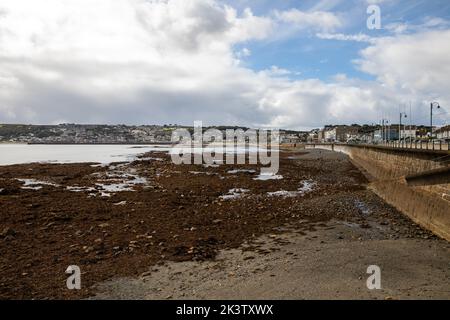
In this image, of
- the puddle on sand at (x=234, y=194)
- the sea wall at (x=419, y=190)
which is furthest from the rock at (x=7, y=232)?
the sea wall at (x=419, y=190)

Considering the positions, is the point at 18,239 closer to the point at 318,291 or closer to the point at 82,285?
the point at 82,285

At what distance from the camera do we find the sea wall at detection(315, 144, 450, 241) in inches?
564

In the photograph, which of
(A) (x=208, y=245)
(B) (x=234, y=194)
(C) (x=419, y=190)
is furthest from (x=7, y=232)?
(C) (x=419, y=190)

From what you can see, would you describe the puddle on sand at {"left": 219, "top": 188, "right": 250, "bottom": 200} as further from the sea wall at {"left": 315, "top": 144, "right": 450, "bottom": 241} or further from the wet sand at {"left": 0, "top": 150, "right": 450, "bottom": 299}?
the sea wall at {"left": 315, "top": 144, "right": 450, "bottom": 241}

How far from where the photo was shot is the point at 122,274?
9.89m

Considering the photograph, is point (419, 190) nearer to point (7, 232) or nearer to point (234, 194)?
point (234, 194)

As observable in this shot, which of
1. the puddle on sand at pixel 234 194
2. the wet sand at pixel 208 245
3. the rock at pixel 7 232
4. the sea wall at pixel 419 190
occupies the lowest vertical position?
the puddle on sand at pixel 234 194

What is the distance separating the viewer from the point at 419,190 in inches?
679

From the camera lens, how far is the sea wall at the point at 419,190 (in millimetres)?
14320

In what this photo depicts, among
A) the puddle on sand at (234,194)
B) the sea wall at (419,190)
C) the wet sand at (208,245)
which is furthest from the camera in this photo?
the puddle on sand at (234,194)

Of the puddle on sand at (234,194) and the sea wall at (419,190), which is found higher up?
the sea wall at (419,190)

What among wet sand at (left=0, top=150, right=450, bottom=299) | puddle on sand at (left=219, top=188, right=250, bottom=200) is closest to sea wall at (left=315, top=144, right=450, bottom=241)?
wet sand at (left=0, top=150, right=450, bottom=299)

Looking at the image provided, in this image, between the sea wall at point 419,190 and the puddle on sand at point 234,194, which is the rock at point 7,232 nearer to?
the puddle on sand at point 234,194
